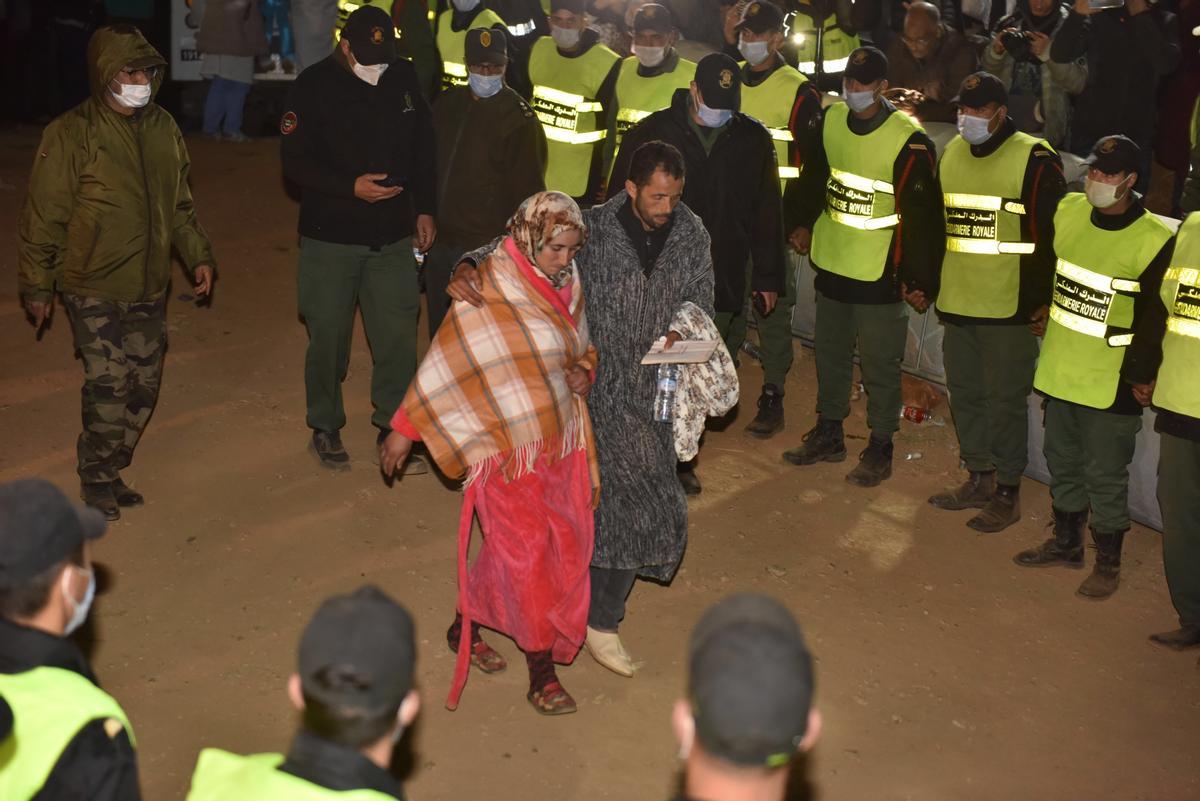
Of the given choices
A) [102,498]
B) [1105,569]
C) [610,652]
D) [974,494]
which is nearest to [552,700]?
[610,652]

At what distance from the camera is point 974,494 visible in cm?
899

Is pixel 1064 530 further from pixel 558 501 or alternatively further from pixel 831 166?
pixel 558 501

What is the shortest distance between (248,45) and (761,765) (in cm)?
1305

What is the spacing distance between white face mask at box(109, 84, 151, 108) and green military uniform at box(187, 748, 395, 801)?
202 inches

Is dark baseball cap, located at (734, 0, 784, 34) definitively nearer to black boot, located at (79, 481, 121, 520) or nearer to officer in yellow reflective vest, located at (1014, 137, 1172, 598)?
officer in yellow reflective vest, located at (1014, 137, 1172, 598)

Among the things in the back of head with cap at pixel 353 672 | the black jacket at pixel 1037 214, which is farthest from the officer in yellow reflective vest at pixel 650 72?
the back of head with cap at pixel 353 672

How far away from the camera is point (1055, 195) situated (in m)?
8.02

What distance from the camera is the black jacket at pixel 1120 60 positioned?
11281 millimetres

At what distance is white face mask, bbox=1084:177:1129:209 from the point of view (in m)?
7.42

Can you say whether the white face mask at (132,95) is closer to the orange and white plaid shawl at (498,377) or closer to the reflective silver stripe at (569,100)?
the orange and white plaid shawl at (498,377)

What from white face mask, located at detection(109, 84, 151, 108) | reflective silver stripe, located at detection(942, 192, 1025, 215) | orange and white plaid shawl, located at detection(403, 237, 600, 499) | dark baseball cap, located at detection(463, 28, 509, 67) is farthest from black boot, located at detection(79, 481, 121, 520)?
reflective silver stripe, located at detection(942, 192, 1025, 215)

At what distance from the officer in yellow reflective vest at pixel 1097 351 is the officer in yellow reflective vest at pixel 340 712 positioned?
536 centimetres

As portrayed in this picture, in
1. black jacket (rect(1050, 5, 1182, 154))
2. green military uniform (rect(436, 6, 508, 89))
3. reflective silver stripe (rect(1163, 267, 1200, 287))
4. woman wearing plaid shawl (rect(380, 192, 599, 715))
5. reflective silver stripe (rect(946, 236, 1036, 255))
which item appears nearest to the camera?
woman wearing plaid shawl (rect(380, 192, 599, 715))

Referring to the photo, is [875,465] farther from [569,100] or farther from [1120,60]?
[1120,60]
